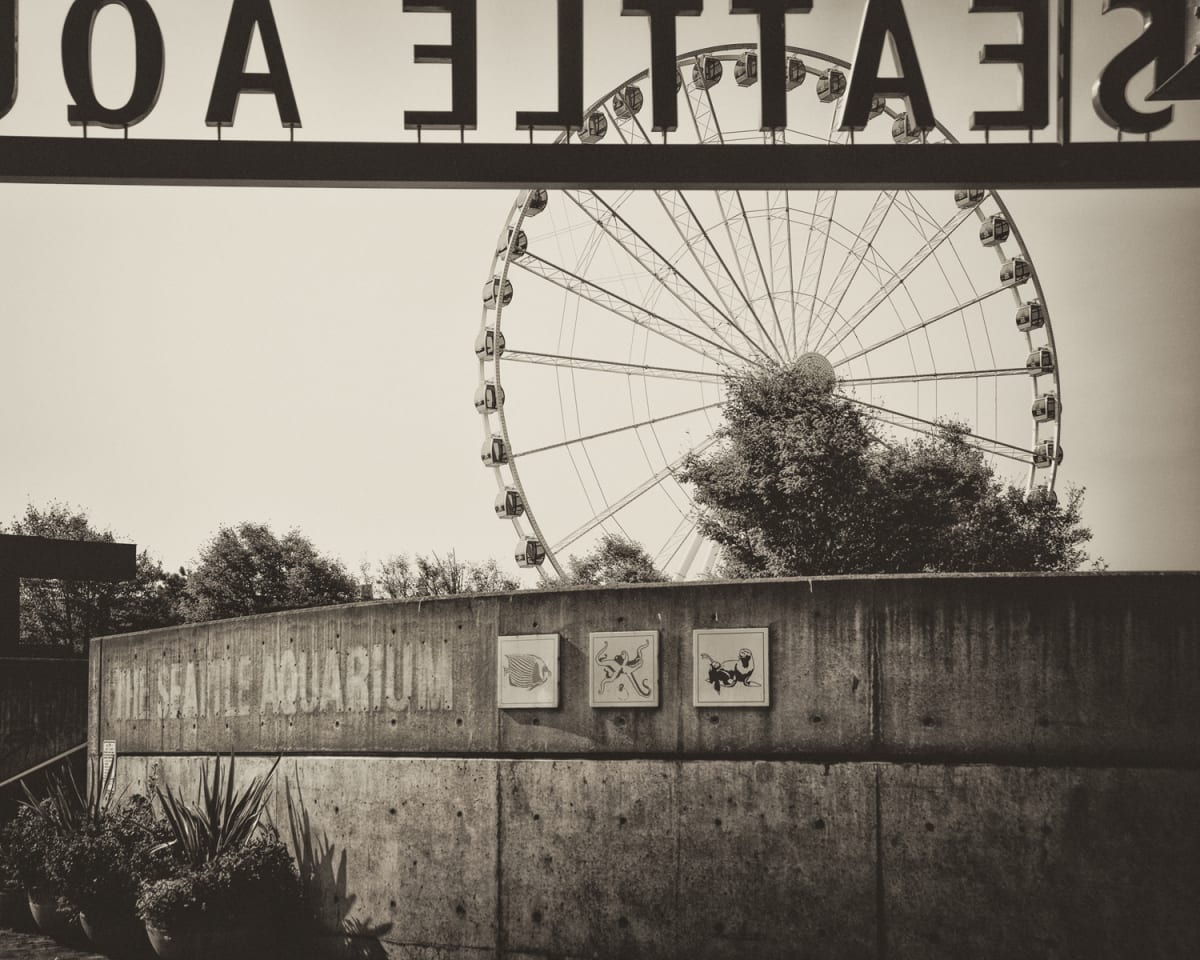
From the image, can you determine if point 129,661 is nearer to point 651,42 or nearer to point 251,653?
point 251,653

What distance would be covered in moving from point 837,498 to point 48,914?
2623 cm

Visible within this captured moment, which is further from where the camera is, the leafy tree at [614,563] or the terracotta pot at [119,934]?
the leafy tree at [614,563]

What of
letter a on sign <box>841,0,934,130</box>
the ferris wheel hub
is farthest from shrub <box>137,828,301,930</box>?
the ferris wheel hub

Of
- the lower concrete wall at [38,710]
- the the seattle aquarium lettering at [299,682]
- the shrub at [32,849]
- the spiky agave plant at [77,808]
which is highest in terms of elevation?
the the seattle aquarium lettering at [299,682]

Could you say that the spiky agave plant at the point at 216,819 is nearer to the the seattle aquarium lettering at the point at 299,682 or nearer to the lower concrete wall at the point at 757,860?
the the seattle aquarium lettering at the point at 299,682

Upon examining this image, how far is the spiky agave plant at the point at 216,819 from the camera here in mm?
11109

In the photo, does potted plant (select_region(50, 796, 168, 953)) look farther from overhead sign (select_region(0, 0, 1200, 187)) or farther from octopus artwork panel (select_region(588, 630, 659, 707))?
overhead sign (select_region(0, 0, 1200, 187))

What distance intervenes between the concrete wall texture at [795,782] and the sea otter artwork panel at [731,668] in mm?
71

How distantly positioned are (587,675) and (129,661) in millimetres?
6483

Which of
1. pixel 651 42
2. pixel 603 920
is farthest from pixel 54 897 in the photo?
pixel 651 42

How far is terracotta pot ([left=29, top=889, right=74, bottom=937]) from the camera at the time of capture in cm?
1243

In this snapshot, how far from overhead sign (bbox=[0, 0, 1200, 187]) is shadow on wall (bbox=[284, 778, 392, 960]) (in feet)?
17.5

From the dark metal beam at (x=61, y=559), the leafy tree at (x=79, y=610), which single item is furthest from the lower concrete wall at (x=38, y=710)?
the leafy tree at (x=79, y=610)

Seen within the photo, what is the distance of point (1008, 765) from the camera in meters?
8.38
